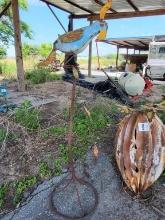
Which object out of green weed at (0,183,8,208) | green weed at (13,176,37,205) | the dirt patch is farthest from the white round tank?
green weed at (0,183,8,208)

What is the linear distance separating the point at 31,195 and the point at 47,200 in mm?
223

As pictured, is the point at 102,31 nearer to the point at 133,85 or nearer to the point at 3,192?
the point at 3,192

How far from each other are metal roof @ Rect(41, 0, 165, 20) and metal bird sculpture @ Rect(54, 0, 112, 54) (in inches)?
195

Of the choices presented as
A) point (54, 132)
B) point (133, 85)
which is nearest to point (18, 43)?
point (133, 85)

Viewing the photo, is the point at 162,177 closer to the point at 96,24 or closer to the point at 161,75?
the point at 96,24

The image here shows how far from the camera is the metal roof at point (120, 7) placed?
781 centimetres

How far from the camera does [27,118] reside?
4.79 meters

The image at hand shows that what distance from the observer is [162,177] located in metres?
4.07

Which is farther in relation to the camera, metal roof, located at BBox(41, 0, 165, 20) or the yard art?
metal roof, located at BBox(41, 0, 165, 20)

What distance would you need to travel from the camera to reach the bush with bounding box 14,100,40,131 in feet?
15.5

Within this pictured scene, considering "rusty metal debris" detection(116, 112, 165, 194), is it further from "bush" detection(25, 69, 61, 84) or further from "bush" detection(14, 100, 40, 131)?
"bush" detection(25, 69, 61, 84)

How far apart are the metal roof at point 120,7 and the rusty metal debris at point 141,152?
4.75 m

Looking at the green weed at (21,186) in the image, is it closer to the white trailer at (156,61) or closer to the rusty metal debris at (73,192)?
the rusty metal debris at (73,192)

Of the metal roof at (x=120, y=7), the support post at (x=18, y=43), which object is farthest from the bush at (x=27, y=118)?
the metal roof at (x=120, y=7)
